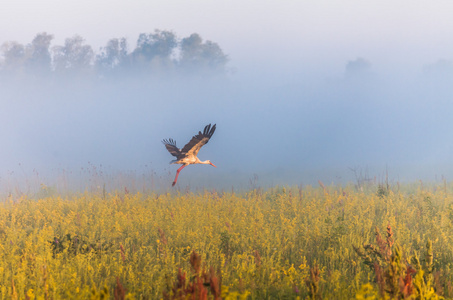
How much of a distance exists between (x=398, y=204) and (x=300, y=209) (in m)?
2.66

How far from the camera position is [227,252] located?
6398 millimetres

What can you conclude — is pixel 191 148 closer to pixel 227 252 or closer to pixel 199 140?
pixel 199 140

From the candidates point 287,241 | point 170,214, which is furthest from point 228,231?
point 170,214

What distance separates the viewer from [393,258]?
3.08 meters

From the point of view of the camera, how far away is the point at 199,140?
821cm

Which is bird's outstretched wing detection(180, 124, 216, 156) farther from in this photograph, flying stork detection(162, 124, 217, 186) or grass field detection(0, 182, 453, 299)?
grass field detection(0, 182, 453, 299)

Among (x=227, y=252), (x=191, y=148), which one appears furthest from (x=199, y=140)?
(x=227, y=252)

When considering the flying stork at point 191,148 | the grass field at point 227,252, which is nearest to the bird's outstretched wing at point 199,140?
the flying stork at point 191,148

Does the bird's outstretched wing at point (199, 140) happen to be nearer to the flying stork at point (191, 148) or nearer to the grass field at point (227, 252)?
the flying stork at point (191, 148)

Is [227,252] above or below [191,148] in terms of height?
below

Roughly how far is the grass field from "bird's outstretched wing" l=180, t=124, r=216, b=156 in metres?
1.38

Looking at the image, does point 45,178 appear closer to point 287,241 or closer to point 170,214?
point 170,214

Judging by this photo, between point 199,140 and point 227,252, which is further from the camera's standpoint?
point 199,140

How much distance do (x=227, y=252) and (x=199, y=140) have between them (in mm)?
2658
